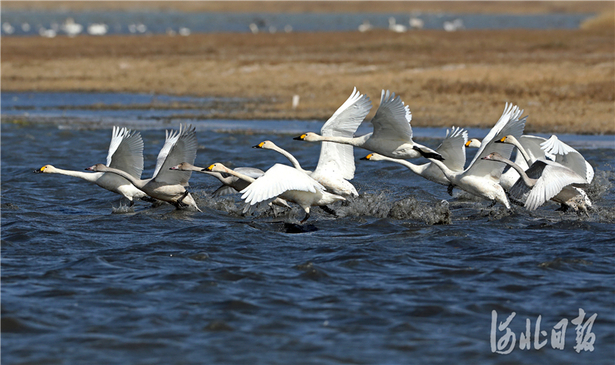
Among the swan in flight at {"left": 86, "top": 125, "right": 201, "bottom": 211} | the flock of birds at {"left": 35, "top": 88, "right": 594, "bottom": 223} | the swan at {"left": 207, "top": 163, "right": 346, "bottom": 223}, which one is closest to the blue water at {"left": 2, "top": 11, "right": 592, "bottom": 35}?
the flock of birds at {"left": 35, "top": 88, "right": 594, "bottom": 223}

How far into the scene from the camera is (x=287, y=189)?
31.9 ft

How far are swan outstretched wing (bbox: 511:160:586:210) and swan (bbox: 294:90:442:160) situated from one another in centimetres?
131

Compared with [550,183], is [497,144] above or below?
above

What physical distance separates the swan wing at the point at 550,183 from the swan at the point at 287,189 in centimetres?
255

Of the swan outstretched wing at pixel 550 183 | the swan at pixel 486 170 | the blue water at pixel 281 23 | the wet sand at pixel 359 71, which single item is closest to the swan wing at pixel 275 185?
the swan at pixel 486 170

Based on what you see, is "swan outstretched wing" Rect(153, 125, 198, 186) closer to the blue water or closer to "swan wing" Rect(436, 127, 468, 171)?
"swan wing" Rect(436, 127, 468, 171)

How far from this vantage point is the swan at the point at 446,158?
11.7 metres

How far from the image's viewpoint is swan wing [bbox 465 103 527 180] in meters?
11.2

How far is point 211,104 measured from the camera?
25.2m

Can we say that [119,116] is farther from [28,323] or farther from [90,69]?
[28,323]

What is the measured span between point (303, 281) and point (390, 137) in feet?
11.8

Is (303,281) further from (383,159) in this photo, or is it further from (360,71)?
(360,71)

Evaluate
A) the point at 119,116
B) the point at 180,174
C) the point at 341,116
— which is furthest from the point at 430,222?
the point at 119,116

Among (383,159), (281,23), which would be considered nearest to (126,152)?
(383,159)
